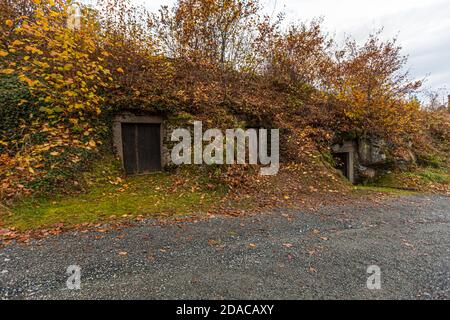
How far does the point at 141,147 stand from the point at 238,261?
5.98m

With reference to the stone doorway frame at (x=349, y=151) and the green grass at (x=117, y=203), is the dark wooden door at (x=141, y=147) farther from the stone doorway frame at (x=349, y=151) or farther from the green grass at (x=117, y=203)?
the stone doorway frame at (x=349, y=151)

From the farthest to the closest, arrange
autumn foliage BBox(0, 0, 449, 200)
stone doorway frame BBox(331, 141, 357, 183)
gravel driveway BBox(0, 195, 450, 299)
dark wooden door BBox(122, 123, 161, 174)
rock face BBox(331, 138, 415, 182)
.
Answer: stone doorway frame BBox(331, 141, 357, 183)
rock face BBox(331, 138, 415, 182)
dark wooden door BBox(122, 123, 161, 174)
autumn foliage BBox(0, 0, 449, 200)
gravel driveway BBox(0, 195, 450, 299)

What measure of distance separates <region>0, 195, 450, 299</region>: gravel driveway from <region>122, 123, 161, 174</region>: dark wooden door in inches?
158

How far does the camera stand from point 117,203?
4.94 m

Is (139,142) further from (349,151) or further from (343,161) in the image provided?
(349,151)

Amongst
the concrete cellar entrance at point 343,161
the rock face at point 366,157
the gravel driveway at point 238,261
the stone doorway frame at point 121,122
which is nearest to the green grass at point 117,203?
the gravel driveway at point 238,261

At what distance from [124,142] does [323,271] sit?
689cm

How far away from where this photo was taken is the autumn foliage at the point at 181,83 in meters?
5.77

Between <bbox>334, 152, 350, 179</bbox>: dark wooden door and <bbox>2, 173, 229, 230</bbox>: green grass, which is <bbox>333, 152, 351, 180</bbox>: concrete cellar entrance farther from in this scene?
<bbox>2, 173, 229, 230</bbox>: green grass

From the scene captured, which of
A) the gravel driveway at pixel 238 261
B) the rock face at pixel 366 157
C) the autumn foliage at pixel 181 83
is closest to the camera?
the gravel driveway at pixel 238 261

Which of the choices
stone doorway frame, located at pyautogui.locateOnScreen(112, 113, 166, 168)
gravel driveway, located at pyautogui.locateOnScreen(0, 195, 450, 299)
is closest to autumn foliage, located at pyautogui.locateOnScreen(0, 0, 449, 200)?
stone doorway frame, located at pyautogui.locateOnScreen(112, 113, 166, 168)

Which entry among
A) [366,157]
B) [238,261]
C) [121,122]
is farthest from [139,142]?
[366,157]

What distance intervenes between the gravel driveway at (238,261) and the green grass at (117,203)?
70 cm

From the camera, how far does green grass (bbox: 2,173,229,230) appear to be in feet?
13.3
